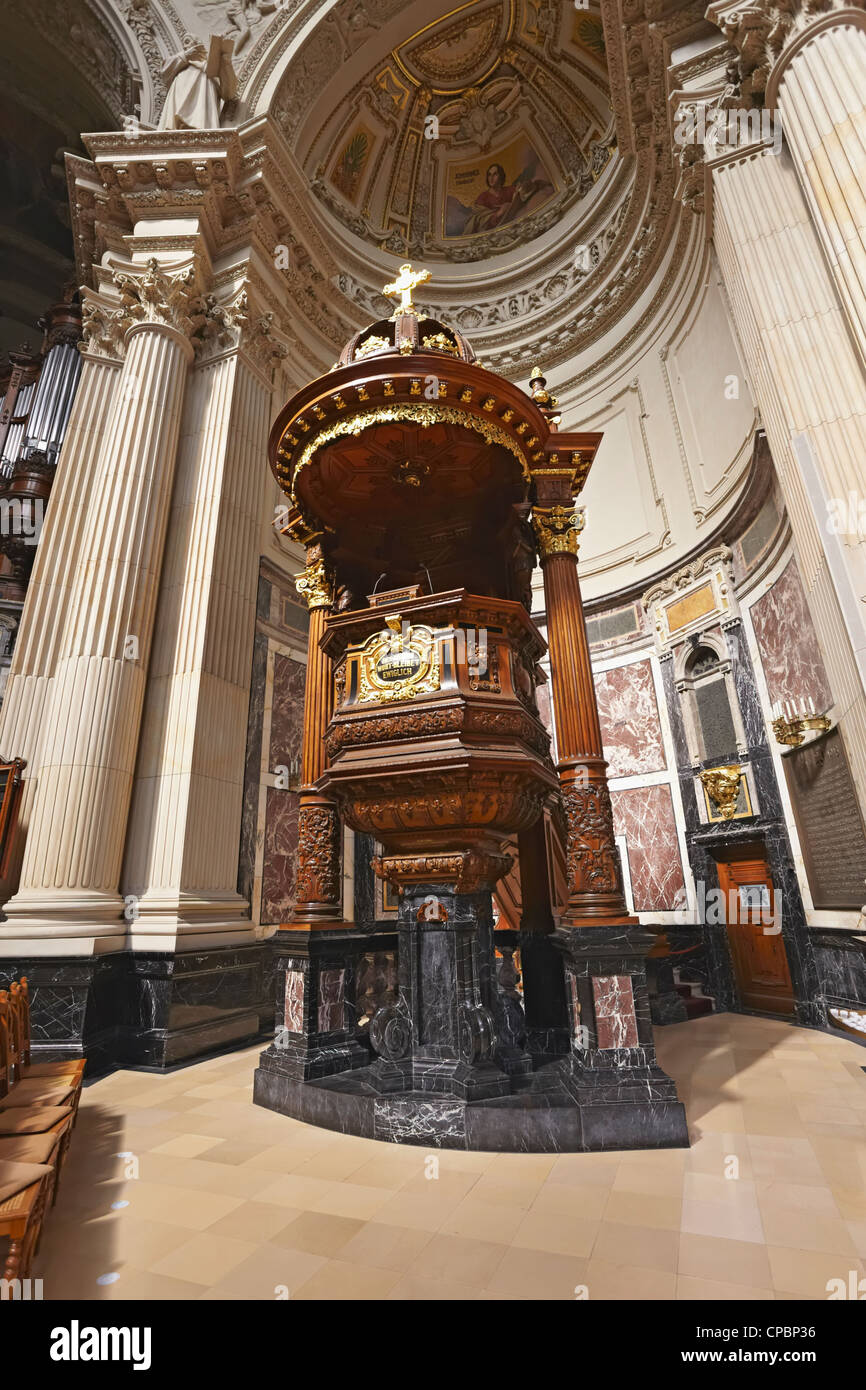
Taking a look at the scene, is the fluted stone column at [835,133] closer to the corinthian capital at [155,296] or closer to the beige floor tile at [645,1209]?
the beige floor tile at [645,1209]

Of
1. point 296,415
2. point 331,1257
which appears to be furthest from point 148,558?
point 331,1257

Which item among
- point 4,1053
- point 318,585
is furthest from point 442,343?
point 4,1053

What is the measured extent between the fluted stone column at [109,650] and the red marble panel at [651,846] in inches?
253

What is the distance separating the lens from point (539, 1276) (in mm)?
2002

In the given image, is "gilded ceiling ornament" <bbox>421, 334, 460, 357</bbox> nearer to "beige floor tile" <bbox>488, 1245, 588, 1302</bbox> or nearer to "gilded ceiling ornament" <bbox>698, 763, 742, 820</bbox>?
"beige floor tile" <bbox>488, 1245, 588, 1302</bbox>

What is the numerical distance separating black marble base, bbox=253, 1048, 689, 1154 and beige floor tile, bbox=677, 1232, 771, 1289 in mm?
913

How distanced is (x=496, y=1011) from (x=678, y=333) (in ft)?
31.8

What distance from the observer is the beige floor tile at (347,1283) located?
190cm

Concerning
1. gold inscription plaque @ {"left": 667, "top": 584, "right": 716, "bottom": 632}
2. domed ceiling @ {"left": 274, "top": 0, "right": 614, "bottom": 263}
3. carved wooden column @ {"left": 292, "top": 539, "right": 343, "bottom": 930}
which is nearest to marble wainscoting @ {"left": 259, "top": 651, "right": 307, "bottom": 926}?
carved wooden column @ {"left": 292, "top": 539, "right": 343, "bottom": 930}

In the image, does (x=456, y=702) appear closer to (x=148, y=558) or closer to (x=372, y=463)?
(x=372, y=463)

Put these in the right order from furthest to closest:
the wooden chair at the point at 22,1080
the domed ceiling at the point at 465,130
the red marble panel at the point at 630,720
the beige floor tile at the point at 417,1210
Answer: the domed ceiling at the point at 465,130
the red marble panel at the point at 630,720
the wooden chair at the point at 22,1080
the beige floor tile at the point at 417,1210

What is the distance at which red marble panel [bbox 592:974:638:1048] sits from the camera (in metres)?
3.33

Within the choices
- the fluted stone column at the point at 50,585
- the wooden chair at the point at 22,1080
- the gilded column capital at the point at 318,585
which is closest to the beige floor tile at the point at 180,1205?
the wooden chair at the point at 22,1080

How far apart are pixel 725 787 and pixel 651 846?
1.46 metres
